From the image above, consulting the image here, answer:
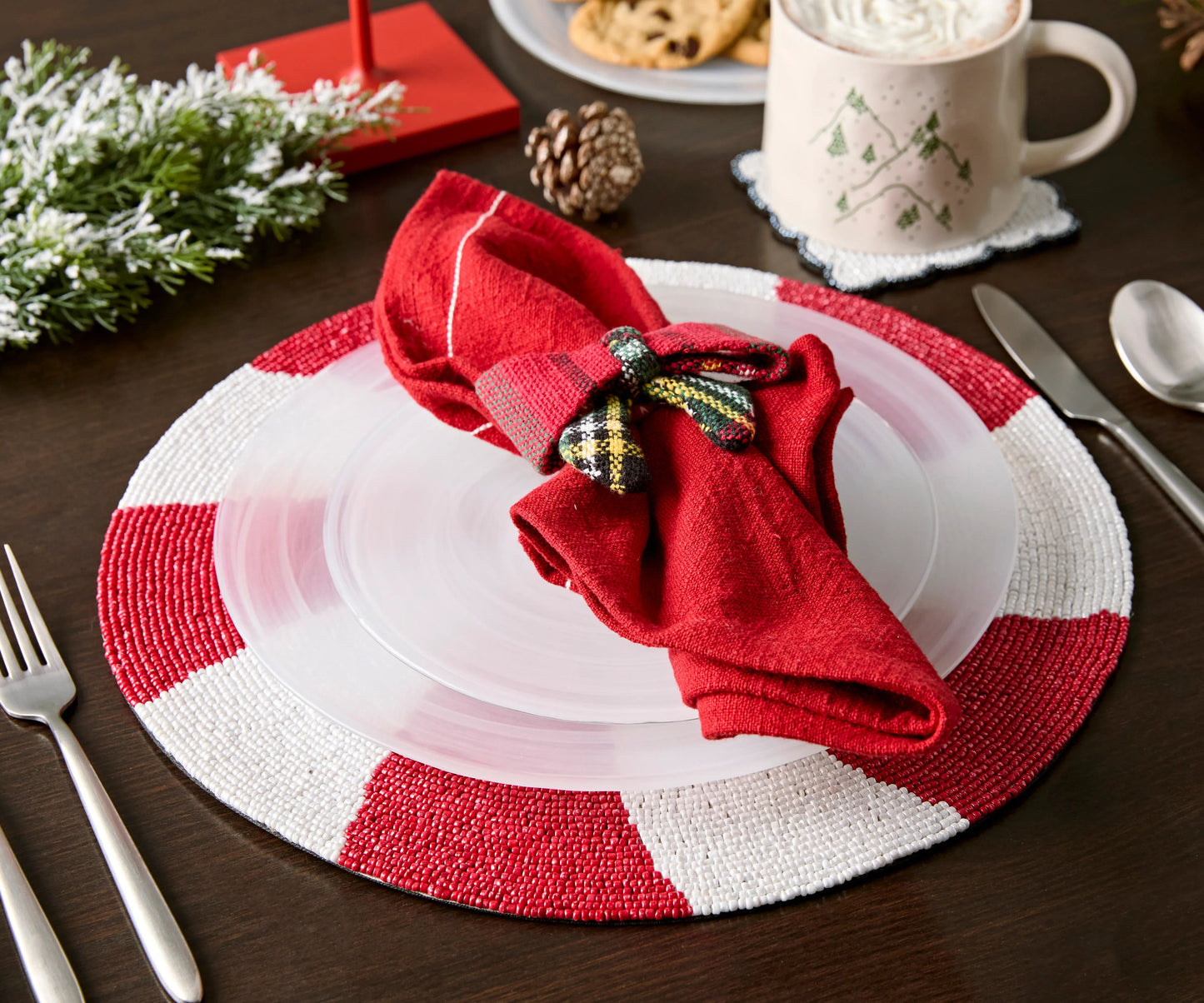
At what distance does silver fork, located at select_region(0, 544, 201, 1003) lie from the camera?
1.44 feet

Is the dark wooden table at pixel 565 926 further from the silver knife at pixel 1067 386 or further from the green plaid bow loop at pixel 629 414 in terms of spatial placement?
the green plaid bow loop at pixel 629 414

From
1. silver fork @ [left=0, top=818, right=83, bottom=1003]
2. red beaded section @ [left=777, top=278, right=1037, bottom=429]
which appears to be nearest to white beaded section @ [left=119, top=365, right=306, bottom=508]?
silver fork @ [left=0, top=818, right=83, bottom=1003]

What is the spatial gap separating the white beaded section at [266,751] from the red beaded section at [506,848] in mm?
10

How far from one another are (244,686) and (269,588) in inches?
2.0

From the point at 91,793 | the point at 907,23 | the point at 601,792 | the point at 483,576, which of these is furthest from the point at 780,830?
the point at 907,23

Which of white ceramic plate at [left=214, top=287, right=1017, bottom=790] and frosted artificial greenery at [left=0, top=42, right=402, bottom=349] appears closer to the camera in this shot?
white ceramic plate at [left=214, top=287, right=1017, bottom=790]

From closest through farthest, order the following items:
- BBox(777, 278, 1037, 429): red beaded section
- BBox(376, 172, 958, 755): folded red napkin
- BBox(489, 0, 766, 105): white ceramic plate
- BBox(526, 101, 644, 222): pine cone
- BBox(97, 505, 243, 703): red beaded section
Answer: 1. BBox(376, 172, 958, 755): folded red napkin
2. BBox(97, 505, 243, 703): red beaded section
3. BBox(777, 278, 1037, 429): red beaded section
4. BBox(526, 101, 644, 222): pine cone
5. BBox(489, 0, 766, 105): white ceramic plate

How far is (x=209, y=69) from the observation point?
37.0 inches

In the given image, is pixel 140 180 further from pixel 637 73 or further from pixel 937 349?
pixel 937 349

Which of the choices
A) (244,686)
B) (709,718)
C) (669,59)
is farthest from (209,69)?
(709,718)

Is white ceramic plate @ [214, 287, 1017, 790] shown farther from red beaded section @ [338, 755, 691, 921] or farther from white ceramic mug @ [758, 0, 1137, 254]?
white ceramic mug @ [758, 0, 1137, 254]

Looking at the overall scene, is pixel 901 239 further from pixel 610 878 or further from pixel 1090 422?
pixel 610 878

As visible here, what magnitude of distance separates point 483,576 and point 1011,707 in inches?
9.3

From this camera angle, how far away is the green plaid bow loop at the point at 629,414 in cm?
49
